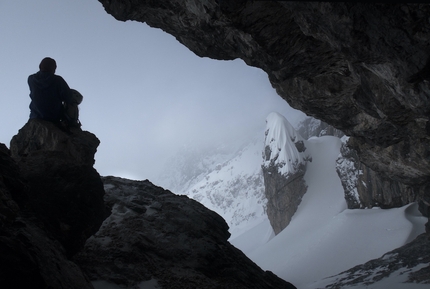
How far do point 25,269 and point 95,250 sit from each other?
4.84 metres

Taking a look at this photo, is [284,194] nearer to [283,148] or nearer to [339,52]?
[283,148]

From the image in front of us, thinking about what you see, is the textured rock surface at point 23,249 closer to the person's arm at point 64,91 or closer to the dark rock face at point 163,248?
the person's arm at point 64,91

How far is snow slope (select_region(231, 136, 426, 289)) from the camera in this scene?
25172mm

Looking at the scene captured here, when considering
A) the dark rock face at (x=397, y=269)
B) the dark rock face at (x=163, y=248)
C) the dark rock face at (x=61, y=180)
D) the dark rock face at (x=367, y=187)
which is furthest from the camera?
the dark rock face at (x=367, y=187)

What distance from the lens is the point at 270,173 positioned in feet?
163

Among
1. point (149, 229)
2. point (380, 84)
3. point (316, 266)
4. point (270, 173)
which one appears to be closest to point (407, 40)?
point (380, 84)

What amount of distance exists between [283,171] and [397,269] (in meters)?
32.2

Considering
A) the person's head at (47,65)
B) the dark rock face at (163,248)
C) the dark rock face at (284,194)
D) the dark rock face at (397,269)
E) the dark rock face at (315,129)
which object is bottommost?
the dark rock face at (397,269)

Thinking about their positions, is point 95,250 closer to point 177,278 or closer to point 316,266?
point 177,278

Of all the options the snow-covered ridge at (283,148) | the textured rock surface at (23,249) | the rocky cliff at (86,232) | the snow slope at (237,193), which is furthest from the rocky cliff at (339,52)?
the snow slope at (237,193)

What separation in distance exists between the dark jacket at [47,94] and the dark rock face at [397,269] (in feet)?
45.5

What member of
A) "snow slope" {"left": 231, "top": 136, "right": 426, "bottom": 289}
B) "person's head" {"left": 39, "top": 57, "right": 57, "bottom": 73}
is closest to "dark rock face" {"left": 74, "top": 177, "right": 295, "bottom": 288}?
"person's head" {"left": 39, "top": 57, "right": 57, "bottom": 73}

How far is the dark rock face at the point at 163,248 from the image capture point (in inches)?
299

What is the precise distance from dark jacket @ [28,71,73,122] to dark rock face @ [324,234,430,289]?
1387 cm
